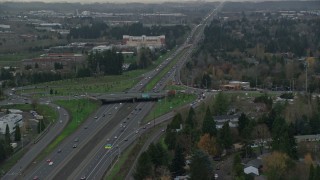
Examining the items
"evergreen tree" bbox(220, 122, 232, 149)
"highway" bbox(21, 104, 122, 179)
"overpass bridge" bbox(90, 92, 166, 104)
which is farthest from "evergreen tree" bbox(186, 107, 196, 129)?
"overpass bridge" bbox(90, 92, 166, 104)

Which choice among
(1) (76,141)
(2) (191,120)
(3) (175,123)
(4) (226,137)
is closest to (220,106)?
(2) (191,120)

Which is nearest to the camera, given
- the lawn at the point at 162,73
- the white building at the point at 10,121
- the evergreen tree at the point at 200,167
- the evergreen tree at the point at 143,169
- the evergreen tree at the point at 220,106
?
the evergreen tree at the point at 200,167

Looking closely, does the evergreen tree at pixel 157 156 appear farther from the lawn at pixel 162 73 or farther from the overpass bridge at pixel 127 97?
the lawn at pixel 162 73

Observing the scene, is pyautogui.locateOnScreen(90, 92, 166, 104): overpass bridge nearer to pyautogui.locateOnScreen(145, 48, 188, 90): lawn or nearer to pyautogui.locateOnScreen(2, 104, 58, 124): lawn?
pyautogui.locateOnScreen(145, 48, 188, 90): lawn

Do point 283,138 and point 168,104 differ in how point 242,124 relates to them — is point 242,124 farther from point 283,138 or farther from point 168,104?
point 168,104

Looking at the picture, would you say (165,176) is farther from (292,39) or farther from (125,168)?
(292,39)

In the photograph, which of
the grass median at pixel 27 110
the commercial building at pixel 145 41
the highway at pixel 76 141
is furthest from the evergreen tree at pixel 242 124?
the commercial building at pixel 145 41

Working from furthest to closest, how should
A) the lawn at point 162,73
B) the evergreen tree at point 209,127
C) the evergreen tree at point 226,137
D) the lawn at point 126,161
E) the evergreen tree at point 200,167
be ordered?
the lawn at point 162,73 < the evergreen tree at point 209,127 < the evergreen tree at point 226,137 < the lawn at point 126,161 < the evergreen tree at point 200,167
